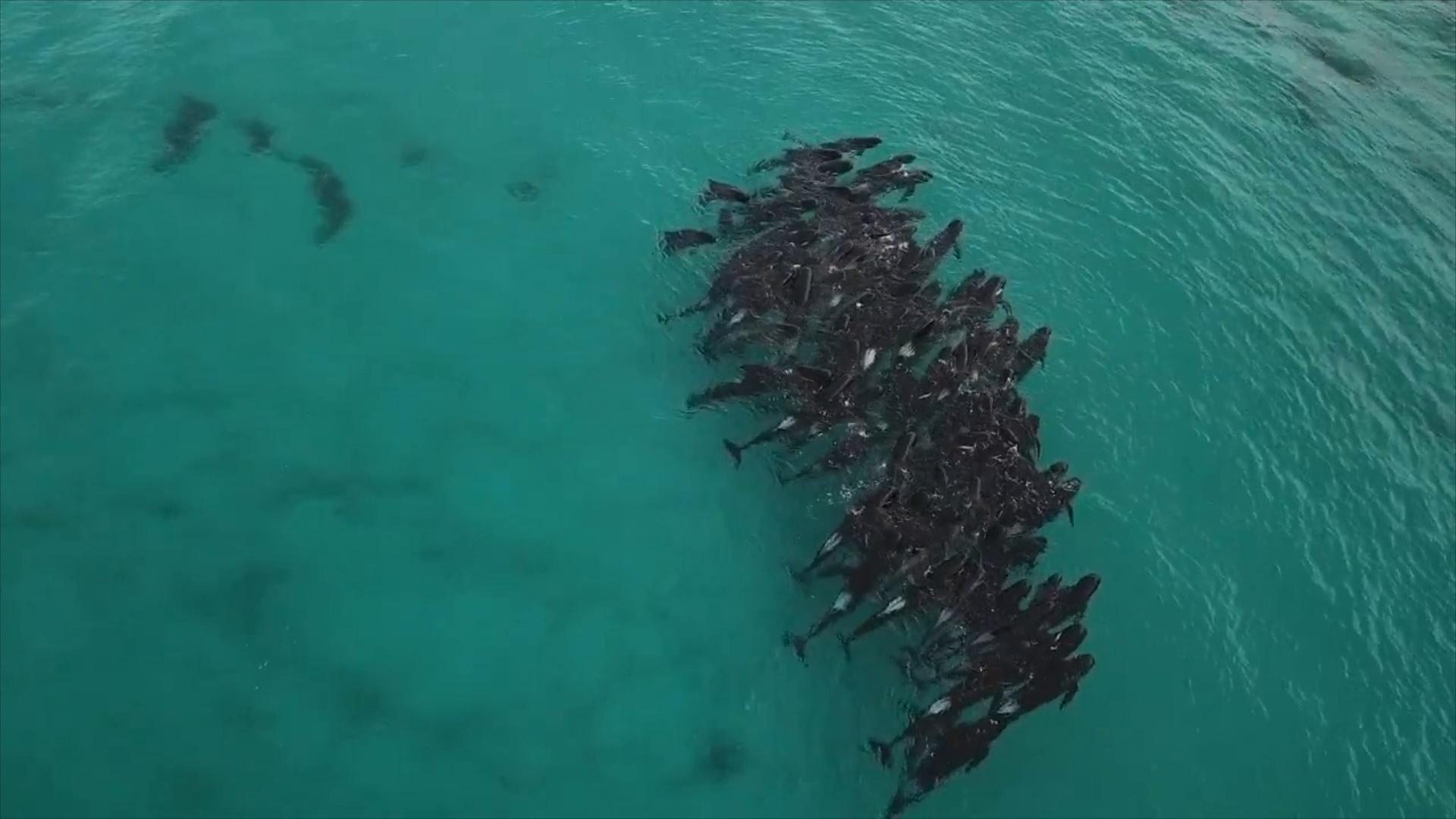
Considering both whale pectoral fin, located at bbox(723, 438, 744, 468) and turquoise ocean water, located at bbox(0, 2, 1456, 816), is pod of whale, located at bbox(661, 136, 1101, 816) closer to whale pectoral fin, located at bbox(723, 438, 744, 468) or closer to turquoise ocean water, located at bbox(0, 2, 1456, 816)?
whale pectoral fin, located at bbox(723, 438, 744, 468)

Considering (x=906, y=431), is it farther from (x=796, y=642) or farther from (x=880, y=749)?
(x=880, y=749)

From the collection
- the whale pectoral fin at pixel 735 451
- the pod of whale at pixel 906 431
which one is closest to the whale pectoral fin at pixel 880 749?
the pod of whale at pixel 906 431

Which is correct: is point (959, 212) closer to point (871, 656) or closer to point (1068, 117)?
point (1068, 117)

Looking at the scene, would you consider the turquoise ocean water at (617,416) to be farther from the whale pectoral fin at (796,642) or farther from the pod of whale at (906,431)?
the pod of whale at (906,431)

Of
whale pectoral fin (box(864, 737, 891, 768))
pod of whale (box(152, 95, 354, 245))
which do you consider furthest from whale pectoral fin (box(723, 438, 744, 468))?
pod of whale (box(152, 95, 354, 245))

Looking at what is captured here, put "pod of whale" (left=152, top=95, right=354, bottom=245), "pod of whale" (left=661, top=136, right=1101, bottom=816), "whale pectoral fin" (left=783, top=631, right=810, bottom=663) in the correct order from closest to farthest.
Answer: "pod of whale" (left=661, top=136, right=1101, bottom=816) → "whale pectoral fin" (left=783, top=631, right=810, bottom=663) → "pod of whale" (left=152, top=95, right=354, bottom=245)

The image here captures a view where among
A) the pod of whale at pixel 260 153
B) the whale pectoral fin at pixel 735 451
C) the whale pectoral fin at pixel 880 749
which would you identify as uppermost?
the pod of whale at pixel 260 153

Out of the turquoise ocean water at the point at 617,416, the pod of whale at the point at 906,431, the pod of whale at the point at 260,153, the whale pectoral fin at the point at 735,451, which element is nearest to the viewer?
the pod of whale at the point at 906,431
